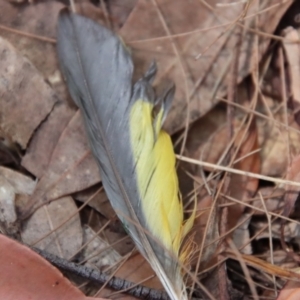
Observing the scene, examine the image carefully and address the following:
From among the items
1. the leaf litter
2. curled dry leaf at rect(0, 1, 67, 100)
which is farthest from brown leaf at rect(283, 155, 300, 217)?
curled dry leaf at rect(0, 1, 67, 100)

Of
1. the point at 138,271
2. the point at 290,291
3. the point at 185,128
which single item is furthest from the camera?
the point at 185,128

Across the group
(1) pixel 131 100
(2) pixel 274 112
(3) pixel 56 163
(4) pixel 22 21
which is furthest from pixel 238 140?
(4) pixel 22 21

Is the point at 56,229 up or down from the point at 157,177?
down

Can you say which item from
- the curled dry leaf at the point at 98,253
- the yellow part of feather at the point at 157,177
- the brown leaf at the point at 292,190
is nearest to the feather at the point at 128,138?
the yellow part of feather at the point at 157,177

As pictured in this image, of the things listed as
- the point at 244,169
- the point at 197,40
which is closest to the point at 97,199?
the point at 244,169

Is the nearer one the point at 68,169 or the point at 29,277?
the point at 29,277

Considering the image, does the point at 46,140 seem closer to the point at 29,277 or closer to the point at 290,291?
the point at 29,277

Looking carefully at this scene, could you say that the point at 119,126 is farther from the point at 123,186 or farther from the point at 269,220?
the point at 269,220

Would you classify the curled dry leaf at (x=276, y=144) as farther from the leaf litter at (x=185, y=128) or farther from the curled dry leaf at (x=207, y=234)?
the curled dry leaf at (x=207, y=234)
